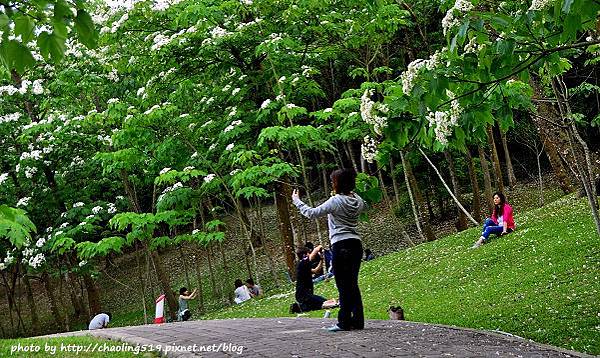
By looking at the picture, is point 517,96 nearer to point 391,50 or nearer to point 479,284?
point 479,284

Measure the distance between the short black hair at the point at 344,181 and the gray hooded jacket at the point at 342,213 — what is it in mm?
81

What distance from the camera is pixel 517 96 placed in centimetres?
564

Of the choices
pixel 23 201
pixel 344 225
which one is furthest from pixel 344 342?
pixel 23 201

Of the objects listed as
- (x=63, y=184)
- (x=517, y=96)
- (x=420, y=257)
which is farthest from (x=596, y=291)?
(x=63, y=184)

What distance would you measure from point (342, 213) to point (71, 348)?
344 cm

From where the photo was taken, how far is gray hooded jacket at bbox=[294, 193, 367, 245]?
6.59 m

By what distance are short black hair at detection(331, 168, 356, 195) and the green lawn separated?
8.67 feet

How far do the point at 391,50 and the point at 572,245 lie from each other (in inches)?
542

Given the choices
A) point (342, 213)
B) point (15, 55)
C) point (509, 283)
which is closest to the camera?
point (15, 55)

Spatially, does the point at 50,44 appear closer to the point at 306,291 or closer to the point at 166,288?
the point at 306,291

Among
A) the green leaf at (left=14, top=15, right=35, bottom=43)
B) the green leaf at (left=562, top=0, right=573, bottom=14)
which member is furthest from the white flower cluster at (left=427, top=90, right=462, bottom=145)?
the green leaf at (left=14, top=15, right=35, bottom=43)

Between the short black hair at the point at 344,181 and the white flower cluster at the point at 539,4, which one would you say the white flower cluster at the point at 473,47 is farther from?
the short black hair at the point at 344,181

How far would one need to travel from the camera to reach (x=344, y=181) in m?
6.70

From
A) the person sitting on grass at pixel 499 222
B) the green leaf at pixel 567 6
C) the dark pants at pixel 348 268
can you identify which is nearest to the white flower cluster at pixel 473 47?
the green leaf at pixel 567 6
